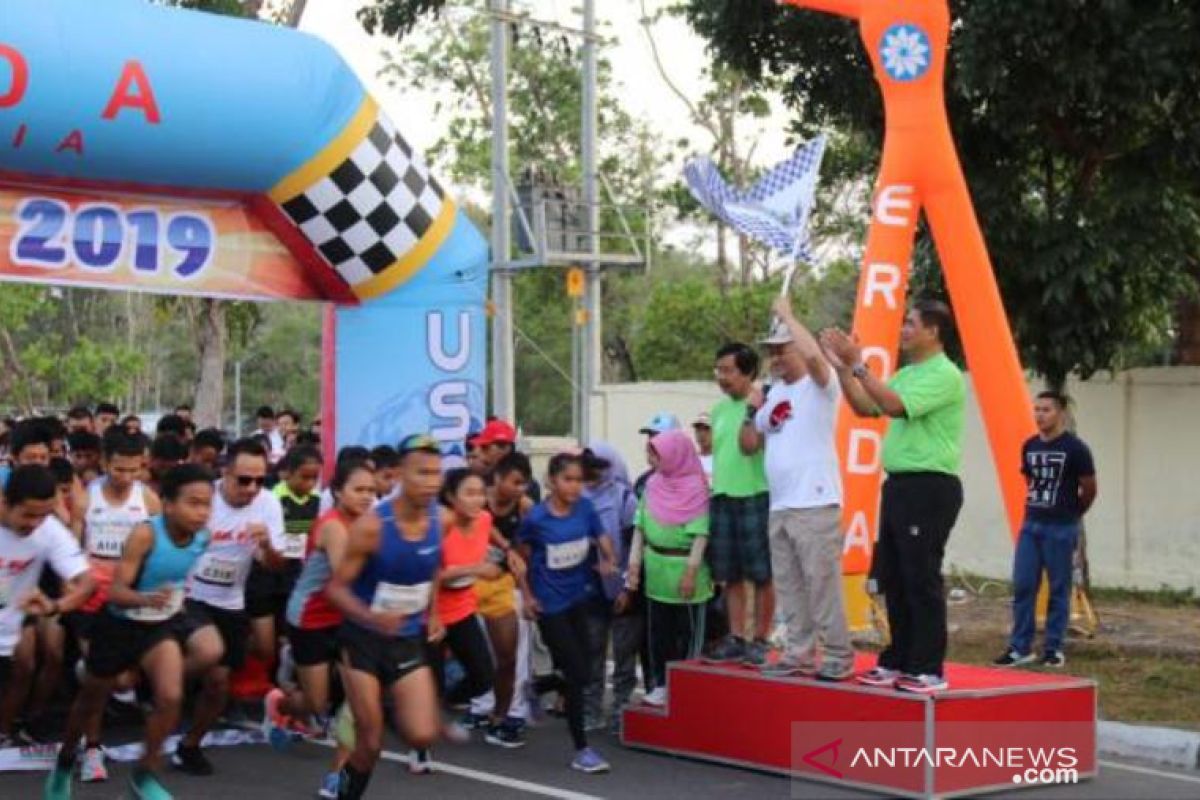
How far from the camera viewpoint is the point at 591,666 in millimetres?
9672

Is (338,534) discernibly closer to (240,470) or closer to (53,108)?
(240,470)

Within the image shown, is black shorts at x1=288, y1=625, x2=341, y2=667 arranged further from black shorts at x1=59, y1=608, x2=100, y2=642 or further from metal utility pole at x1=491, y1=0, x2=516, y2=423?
metal utility pole at x1=491, y1=0, x2=516, y2=423

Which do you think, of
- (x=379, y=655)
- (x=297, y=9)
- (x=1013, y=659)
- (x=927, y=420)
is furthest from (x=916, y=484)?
(x=297, y=9)

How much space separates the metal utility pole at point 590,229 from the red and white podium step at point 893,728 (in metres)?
13.4

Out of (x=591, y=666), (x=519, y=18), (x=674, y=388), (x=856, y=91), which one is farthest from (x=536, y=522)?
(x=519, y=18)

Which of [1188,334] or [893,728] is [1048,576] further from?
[1188,334]

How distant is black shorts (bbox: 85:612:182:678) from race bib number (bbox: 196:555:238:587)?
4.12ft

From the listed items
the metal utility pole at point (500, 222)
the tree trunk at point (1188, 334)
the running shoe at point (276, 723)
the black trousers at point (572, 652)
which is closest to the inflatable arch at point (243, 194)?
the running shoe at point (276, 723)

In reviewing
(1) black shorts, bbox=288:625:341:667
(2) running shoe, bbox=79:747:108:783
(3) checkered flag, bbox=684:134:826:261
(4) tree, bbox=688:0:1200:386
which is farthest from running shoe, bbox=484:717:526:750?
(4) tree, bbox=688:0:1200:386

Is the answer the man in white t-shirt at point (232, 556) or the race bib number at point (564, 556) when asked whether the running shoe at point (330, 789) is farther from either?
the race bib number at point (564, 556)

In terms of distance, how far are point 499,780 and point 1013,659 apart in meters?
4.11

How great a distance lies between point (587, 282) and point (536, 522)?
14229mm

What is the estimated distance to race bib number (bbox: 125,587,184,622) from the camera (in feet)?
26.0

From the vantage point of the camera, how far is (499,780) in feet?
29.2
